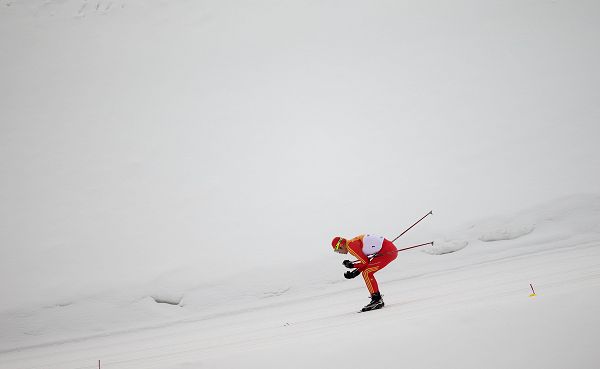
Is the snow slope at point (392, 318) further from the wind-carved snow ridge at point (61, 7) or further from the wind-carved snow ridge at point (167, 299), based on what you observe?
the wind-carved snow ridge at point (61, 7)

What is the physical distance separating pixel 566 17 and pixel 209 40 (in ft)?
75.7

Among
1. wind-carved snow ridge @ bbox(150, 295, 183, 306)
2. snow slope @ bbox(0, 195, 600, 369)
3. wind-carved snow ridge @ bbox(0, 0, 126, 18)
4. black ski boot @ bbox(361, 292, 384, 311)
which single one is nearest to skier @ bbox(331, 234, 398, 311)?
black ski boot @ bbox(361, 292, 384, 311)

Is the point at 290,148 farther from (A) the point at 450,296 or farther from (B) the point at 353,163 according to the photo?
(A) the point at 450,296

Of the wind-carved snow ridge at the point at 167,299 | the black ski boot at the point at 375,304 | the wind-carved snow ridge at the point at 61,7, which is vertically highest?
the wind-carved snow ridge at the point at 61,7

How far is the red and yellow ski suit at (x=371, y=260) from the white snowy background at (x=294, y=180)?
1.68 ft

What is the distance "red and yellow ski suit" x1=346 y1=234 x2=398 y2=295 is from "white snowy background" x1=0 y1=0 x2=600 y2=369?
0.51 meters

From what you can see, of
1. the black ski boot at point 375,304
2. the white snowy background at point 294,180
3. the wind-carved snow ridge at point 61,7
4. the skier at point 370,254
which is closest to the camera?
the white snowy background at point 294,180

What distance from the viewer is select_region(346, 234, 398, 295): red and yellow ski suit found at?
5.94 metres

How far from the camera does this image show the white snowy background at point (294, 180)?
4.79 metres

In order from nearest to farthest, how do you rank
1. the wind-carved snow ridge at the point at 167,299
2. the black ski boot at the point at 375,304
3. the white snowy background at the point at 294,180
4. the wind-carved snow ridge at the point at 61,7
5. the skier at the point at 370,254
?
the white snowy background at the point at 294,180 → the black ski boot at the point at 375,304 → the skier at the point at 370,254 → the wind-carved snow ridge at the point at 167,299 → the wind-carved snow ridge at the point at 61,7

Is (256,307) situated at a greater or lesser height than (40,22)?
lesser

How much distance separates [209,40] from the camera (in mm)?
30125

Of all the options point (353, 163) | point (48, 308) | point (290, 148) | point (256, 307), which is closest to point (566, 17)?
point (353, 163)

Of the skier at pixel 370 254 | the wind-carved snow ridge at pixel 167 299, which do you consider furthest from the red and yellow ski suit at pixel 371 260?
the wind-carved snow ridge at pixel 167 299
